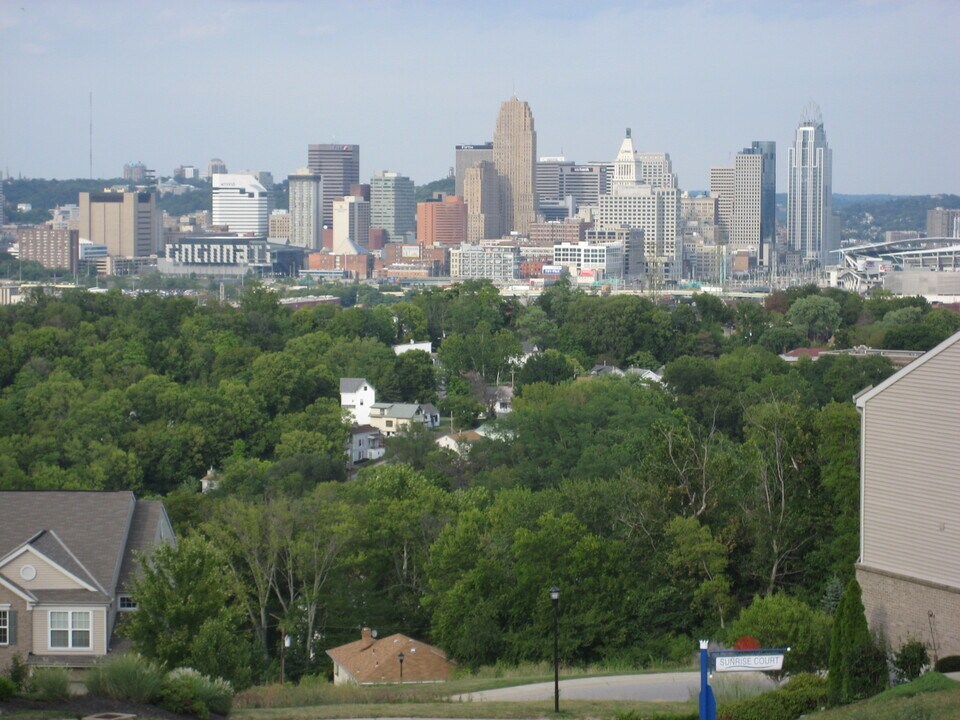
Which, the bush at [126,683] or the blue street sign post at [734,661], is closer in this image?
the blue street sign post at [734,661]

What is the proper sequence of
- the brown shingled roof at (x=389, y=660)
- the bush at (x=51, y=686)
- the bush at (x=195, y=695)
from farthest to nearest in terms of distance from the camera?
the brown shingled roof at (x=389, y=660)
the bush at (x=195, y=695)
the bush at (x=51, y=686)

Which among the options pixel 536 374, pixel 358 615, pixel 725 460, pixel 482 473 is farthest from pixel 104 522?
pixel 536 374

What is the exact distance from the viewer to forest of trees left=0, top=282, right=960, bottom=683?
17938 mm

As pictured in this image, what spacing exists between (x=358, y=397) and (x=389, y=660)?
31907 millimetres

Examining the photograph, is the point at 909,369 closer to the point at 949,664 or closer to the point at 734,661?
the point at 949,664

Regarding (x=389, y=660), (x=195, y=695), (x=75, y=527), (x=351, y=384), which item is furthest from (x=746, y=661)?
(x=351, y=384)

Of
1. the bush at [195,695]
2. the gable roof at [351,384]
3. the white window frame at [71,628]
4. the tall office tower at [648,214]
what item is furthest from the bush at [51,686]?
the tall office tower at [648,214]

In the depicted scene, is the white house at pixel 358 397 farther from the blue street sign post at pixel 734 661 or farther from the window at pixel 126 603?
the blue street sign post at pixel 734 661

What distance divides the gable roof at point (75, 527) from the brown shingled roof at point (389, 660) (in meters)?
2.92

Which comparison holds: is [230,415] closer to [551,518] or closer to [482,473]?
[482,473]

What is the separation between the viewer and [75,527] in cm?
1622

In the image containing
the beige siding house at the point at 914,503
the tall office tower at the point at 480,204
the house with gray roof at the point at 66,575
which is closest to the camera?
the beige siding house at the point at 914,503

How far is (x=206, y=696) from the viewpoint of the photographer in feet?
35.4

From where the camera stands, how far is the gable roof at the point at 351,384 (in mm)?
49219
